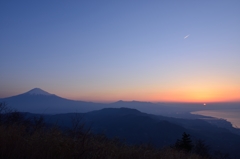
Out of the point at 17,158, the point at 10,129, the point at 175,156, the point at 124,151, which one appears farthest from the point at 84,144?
the point at 175,156

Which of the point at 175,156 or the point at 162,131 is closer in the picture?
the point at 175,156

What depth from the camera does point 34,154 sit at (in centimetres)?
341

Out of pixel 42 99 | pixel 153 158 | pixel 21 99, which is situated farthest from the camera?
pixel 42 99

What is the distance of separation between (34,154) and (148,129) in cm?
5650

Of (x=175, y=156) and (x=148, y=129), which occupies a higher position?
(x=175, y=156)

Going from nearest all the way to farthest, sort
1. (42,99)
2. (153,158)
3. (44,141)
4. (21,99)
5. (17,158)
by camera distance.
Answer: (17,158) < (44,141) < (153,158) < (21,99) < (42,99)

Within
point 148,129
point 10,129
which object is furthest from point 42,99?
point 10,129

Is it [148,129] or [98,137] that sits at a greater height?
[98,137]

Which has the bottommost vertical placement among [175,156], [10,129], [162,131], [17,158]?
[162,131]

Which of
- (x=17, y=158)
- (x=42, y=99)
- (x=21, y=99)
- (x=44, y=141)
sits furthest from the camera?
(x=42, y=99)

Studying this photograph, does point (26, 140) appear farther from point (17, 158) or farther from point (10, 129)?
point (10, 129)

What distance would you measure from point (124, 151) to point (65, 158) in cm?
121

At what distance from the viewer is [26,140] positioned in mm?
3801

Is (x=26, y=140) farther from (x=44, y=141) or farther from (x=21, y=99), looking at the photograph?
(x=21, y=99)
